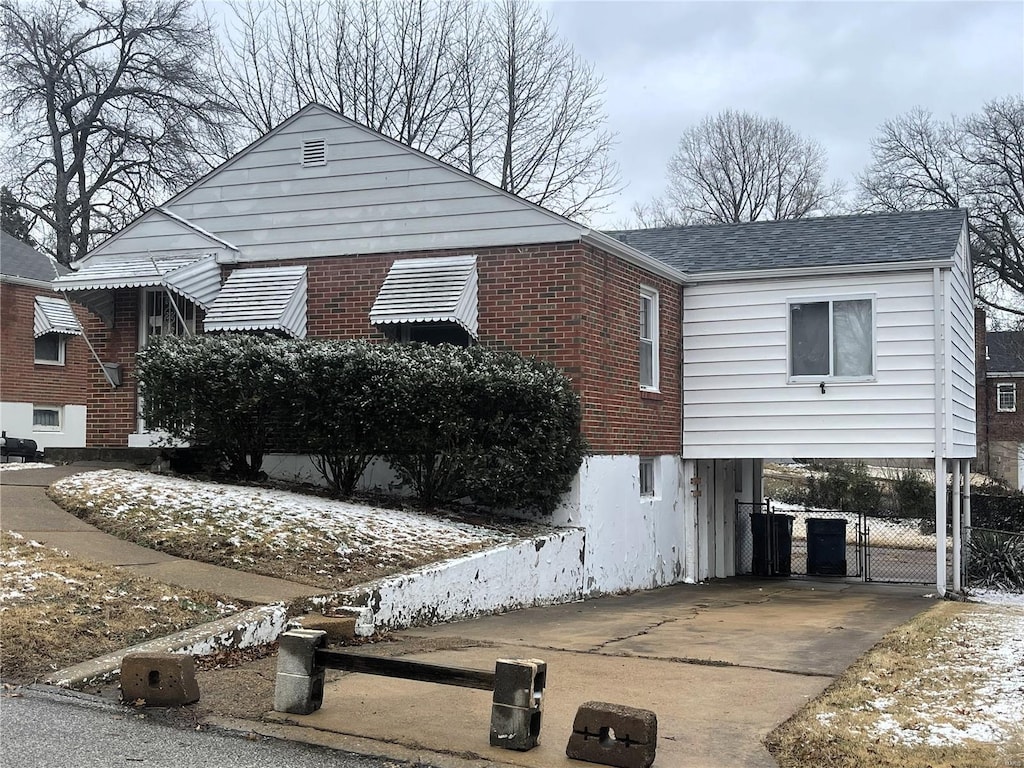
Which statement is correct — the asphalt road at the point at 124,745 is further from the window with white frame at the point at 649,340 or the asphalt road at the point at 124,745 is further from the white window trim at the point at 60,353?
the white window trim at the point at 60,353

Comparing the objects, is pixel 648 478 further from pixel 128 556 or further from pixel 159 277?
pixel 128 556

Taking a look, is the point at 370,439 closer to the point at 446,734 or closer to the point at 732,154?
the point at 446,734

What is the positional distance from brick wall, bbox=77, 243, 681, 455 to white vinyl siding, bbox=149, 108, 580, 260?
0.23 m

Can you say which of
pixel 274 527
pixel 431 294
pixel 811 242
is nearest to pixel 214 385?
pixel 274 527

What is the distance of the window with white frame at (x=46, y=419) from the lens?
2883cm

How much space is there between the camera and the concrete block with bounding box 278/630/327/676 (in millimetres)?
6141

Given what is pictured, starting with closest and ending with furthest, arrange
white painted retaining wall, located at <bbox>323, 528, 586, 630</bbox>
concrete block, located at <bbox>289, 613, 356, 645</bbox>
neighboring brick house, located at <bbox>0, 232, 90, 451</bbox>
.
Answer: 1. concrete block, located at <bbox>289, 613, 356, 645</bbox>
2. white painted retaining wall, located at <bbox>323, 528, 586, 630</bbox>
3. neighboring brick house, located at <bbox>0, 232, 90, 451</bbox>

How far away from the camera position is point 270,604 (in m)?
8.12

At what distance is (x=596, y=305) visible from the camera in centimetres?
1359

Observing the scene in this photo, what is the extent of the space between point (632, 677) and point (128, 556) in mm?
4443

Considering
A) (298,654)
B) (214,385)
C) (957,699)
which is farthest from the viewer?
(214,385)

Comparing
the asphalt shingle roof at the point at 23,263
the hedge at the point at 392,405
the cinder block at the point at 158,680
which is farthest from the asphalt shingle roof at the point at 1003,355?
the cinder block at the point at 158,680

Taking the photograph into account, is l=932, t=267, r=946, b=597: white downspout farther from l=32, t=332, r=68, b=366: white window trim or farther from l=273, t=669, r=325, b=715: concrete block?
l=32, t=332, r=68, b=366: white window trim

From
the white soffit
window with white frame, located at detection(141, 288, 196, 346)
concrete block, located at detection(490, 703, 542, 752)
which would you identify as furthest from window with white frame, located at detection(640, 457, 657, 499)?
concrete block, located at detection(490, 703, 542, 752)
